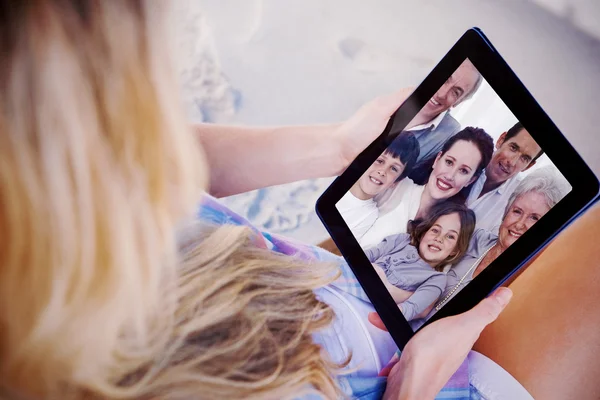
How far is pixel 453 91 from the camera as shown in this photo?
1.74 feet

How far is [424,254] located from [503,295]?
85 millimetres

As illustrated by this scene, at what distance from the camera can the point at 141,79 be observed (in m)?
0.37

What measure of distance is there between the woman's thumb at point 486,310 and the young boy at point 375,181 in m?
0.13

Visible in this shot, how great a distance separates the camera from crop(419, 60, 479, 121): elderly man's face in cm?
52

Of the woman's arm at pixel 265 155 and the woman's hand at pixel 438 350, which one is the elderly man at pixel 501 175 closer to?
the woman's hand at pixel 438 350

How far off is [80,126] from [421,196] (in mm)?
329

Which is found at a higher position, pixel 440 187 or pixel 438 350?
pixel 440 187

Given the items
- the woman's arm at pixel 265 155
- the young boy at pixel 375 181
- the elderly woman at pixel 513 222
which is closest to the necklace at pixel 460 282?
the elderly woman at pixel 513 222

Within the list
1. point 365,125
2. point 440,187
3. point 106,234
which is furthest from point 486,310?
point 106,234

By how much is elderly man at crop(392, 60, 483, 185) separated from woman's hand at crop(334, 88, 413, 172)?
0.05 m

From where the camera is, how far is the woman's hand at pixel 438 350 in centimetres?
51

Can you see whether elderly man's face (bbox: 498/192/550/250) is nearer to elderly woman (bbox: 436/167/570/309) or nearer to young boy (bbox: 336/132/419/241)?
elderly woman (bbox: 436/167/570/309)

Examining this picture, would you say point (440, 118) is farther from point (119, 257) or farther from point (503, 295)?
point (119, 257)

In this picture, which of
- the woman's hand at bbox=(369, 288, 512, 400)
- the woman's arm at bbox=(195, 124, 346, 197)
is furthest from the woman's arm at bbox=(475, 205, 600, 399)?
the woman's arm at bbox=(195, 124, 346, 197)
